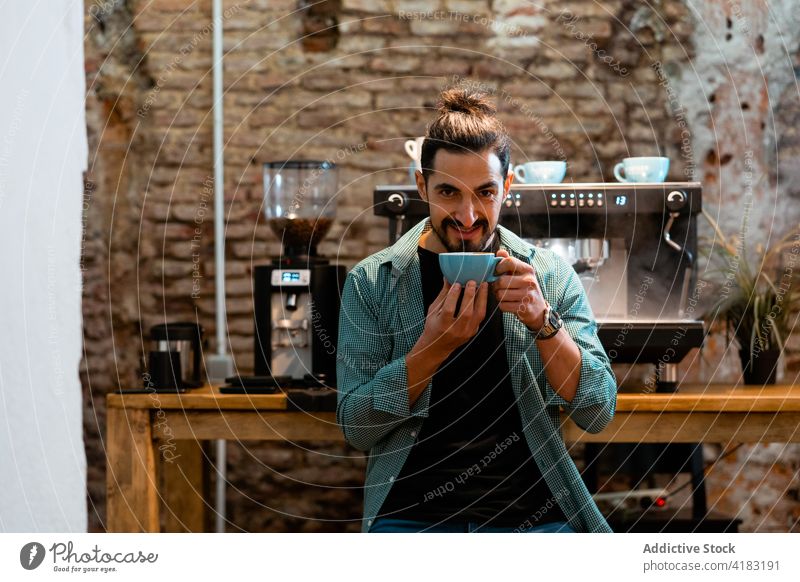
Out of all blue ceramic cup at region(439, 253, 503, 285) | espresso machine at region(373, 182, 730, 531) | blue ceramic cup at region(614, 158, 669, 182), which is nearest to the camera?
blue ceramic cup at region(439, 253, 503, 285)

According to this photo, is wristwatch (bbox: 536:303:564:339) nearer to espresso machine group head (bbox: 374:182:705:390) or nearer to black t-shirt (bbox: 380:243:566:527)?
black t-shirt (bbox: 380:243:566:527)

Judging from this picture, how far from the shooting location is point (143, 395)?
213 centimetres

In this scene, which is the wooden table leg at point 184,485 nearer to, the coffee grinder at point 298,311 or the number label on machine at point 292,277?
the coffee grinder at point 298,311

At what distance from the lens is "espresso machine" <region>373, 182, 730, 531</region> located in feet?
7.21

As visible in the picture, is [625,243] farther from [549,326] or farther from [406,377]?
[406,377]

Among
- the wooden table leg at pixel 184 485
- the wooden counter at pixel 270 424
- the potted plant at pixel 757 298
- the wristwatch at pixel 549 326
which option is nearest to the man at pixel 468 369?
the wristwatch at pixel 549 326

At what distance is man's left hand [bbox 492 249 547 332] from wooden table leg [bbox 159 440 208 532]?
1183 millimetres

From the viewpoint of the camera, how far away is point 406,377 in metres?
1.78

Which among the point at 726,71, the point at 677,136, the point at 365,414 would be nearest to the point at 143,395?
the point at 365,414

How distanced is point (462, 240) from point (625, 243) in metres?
0.63

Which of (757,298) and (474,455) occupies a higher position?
(757,298)

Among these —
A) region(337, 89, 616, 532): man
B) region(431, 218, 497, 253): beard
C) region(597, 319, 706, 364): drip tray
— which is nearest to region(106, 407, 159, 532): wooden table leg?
region(337, 89, 616, 532): man

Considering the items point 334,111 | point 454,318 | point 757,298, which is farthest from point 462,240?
point 334,111

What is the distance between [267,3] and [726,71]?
4.10ft
